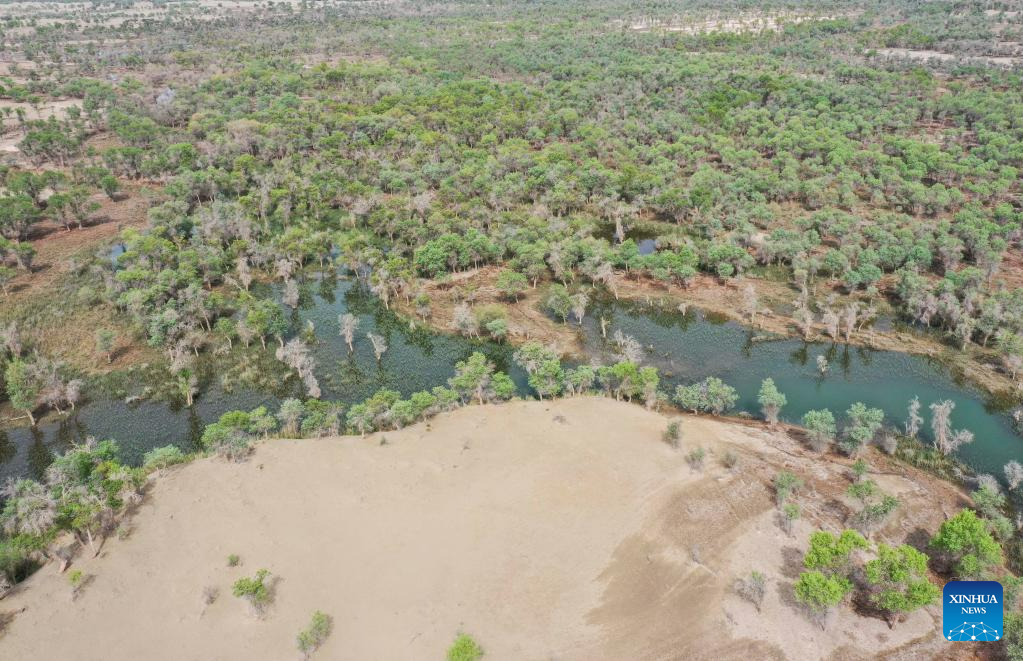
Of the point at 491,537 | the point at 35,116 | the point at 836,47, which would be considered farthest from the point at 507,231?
the point at 836,47

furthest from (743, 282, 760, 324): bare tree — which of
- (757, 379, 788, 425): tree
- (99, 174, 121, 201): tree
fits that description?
(99, 174, 121, 201): tree

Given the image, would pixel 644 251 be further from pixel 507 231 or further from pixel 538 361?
pixel 538 361

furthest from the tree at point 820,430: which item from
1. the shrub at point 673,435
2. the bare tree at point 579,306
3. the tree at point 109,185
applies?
the tree at point 109,185

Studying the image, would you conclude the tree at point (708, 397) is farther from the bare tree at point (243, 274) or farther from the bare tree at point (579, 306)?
the bare tree at point (243, 274)

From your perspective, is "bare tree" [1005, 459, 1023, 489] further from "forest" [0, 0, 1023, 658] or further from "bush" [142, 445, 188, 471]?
"bush" [142, 445, 188, 471]

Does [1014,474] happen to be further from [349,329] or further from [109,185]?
[109,185]
